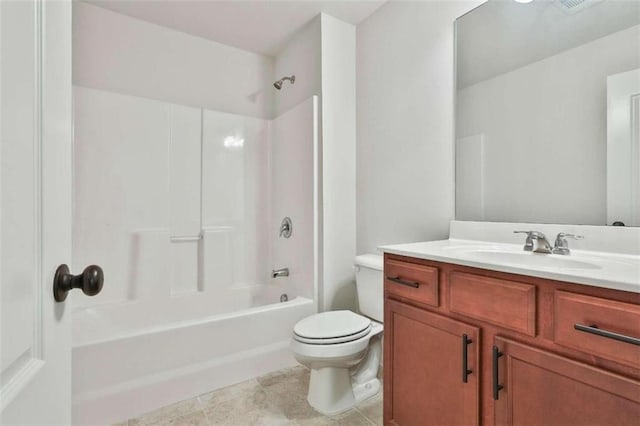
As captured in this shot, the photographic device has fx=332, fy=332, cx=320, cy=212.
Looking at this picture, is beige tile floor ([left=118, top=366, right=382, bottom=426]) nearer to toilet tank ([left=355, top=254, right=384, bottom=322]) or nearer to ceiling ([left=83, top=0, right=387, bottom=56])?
toilet tank ([left=355, top=254, right=384, bottom=322])

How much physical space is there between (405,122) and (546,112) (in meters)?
0.78

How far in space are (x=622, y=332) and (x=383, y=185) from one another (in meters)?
1.57

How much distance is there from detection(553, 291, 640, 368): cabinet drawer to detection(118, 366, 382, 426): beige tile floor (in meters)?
1.10

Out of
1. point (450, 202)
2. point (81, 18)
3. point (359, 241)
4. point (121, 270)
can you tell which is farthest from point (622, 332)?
point (81, 18)

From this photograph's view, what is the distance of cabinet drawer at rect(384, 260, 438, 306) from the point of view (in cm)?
123

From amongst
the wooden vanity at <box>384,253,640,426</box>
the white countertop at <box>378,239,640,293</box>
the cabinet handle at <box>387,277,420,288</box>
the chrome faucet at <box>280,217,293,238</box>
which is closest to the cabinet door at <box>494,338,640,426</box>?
the wooden vanity at <box>384,253,640,426</box>

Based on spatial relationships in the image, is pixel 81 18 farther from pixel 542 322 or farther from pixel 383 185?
pixel 542 322

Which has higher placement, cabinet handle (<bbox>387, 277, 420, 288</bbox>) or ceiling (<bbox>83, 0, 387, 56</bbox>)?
ceiling (<bbox>83, 0, 387, 56</bbox>)

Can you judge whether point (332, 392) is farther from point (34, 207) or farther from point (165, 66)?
point (165, 66)

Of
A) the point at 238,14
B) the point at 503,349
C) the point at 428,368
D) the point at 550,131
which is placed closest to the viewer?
the point at 503,349

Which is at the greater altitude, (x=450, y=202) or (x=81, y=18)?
(x=81, y=18)

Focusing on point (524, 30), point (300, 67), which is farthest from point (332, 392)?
point (300, 67)

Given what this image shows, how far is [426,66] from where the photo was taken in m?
1.94

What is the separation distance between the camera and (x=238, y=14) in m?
2.35
